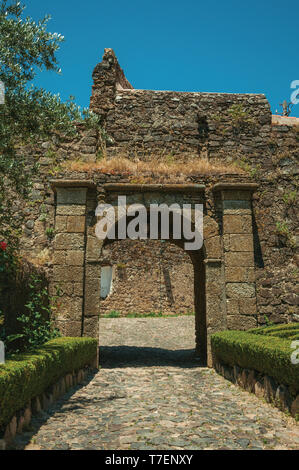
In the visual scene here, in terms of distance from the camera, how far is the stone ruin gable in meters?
9.96

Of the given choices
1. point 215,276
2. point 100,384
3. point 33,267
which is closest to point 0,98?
point 33,267

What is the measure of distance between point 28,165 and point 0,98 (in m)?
Answer: 4.46

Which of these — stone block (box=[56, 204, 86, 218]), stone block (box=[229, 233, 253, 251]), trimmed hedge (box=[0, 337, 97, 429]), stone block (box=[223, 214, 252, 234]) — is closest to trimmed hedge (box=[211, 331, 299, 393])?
stone block (box=[229, 233, 253, 251])

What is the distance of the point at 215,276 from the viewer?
834cm

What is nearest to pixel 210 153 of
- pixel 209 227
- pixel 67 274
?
pixel 209 227

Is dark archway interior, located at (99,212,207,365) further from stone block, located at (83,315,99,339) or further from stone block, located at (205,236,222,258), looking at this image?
stone block, located at (83,315,99,339)

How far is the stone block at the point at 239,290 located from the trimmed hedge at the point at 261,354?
0.95 meters

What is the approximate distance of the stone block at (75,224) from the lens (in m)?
8.25

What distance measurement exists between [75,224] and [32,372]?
4.50 metres

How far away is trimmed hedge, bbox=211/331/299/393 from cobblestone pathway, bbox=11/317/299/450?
0.40 metres

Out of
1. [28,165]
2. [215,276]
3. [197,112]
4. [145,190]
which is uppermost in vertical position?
[197,112]

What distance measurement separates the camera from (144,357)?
1003cm

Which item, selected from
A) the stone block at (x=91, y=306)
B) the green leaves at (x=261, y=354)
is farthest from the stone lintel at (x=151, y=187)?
the green leaves at (x=261, y=354)

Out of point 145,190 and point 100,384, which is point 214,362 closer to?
point 100,384
